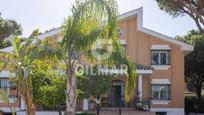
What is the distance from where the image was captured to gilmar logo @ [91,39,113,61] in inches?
790

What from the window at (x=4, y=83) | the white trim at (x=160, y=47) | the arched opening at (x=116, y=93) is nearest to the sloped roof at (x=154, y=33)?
the white trim at (x=160, y=47)

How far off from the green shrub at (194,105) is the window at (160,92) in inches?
211

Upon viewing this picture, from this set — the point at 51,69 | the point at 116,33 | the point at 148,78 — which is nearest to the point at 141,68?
the point at 148,78

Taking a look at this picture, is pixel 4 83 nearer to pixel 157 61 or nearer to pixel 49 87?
pixel 49 87

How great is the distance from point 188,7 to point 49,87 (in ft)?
44.2

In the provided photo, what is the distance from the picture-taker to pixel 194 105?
4122 cm

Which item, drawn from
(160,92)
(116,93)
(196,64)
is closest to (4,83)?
(116,93)

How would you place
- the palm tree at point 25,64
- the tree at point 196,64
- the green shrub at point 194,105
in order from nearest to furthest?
1. the palm tree at point 25,64
2. the green shrub at point 194,105
3. the tree at point 196,64

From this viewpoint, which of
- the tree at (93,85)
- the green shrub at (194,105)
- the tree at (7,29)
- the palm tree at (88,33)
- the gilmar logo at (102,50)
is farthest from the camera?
the tree at (7,29)

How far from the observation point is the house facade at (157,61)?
117 ft

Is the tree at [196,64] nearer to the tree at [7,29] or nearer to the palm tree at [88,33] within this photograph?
the tree at [7,29]

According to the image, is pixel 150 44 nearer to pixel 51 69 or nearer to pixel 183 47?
pixel 183 47

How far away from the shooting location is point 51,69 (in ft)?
83.0

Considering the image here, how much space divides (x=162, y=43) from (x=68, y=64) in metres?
17.1
